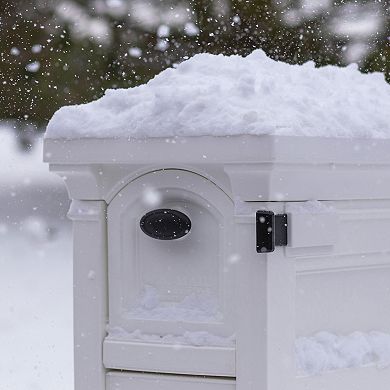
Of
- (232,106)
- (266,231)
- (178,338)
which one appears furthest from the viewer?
(178,338)

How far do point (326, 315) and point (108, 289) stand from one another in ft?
2.79

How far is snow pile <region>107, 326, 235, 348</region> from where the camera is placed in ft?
8.75

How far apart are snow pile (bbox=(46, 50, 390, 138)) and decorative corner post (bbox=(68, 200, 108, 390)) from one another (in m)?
0.32

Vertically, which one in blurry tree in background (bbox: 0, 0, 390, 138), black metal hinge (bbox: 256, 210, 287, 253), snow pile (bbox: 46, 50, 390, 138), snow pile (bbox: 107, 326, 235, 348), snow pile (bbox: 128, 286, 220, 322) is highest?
blurry tree in background (bbox: 0, 0, 390, 138)

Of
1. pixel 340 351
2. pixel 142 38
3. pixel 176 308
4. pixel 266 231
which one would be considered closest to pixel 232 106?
pixel 266 231

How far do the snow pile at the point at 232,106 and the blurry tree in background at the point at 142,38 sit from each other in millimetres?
5576

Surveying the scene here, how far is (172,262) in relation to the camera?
273 centimetres

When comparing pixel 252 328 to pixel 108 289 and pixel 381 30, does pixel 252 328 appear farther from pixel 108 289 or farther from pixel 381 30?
pixel 381 30

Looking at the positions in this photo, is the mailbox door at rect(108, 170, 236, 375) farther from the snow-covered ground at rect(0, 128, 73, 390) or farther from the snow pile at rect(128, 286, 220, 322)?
the snow-covered ground at rect(0, 128, 73, 390)

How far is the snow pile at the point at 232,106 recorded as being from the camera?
255cm

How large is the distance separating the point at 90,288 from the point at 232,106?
895 millimetres

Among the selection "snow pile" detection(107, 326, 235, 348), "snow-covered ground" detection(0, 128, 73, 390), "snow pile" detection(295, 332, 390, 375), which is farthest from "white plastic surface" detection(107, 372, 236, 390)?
"snow-covered ground" detection(0, 128, 73, 390)

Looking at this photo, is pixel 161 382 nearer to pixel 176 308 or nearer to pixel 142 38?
pixel 176 308

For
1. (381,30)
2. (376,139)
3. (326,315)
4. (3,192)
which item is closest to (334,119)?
(376,139)
